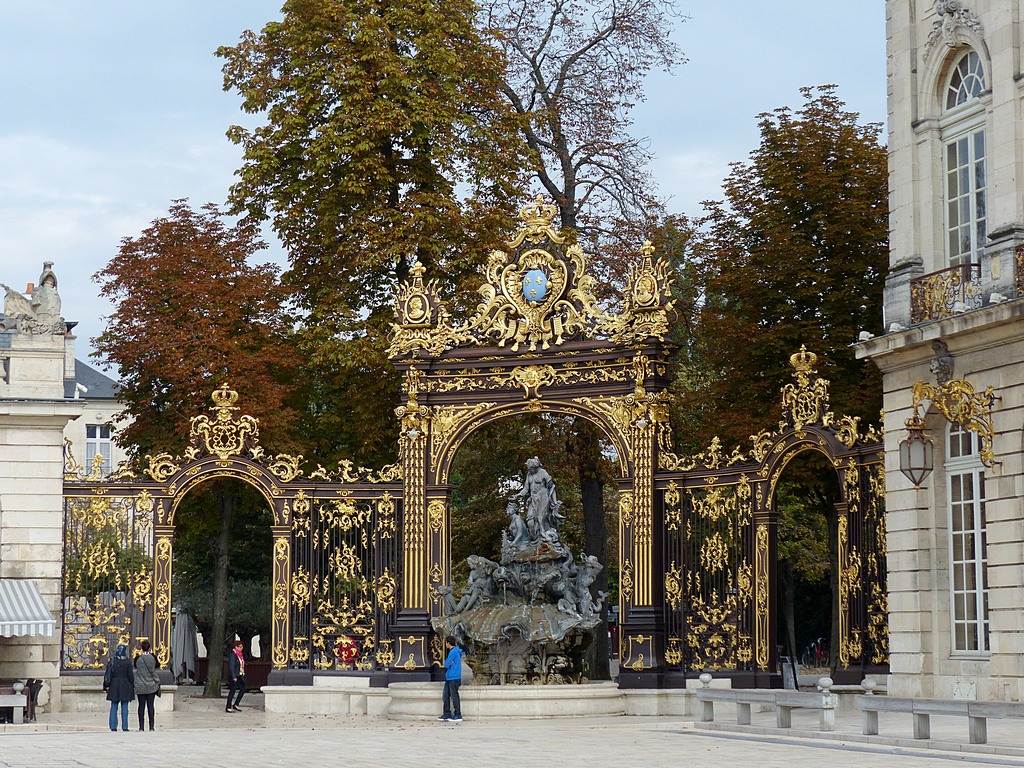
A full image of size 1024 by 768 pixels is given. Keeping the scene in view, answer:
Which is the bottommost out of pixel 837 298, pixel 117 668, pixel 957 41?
pixel 117 668

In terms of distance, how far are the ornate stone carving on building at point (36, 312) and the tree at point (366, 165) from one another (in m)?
5.79

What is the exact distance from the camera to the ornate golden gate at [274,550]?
25.2 meters

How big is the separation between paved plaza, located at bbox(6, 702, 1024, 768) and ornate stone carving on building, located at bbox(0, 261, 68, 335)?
221 inches

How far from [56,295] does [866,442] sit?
11.9 m

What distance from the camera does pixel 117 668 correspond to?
21766 mm

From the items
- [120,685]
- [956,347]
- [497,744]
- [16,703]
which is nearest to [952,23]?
[956,347]

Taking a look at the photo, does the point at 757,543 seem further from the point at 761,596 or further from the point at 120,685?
the point at 120,685

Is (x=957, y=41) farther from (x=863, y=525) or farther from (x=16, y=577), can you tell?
(x=16, y=577)

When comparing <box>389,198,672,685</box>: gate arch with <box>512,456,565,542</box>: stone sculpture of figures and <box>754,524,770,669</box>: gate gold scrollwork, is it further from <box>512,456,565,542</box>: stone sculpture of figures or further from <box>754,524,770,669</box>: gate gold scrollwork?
<box>754,524,770,669</box>: gate gold scrollwork

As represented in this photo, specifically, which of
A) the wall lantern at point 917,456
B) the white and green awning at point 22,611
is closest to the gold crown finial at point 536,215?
the wall lantern at point 917,456

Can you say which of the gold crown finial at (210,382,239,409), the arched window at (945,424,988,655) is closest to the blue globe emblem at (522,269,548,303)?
the gold crown finial at (210,382,239,409)

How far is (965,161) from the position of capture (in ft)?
71.8

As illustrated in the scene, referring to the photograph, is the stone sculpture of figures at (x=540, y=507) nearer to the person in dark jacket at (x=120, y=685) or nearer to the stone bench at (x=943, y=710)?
the person in dark jacket at (x=120, y=685)

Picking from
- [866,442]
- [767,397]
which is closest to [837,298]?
[767,397]
